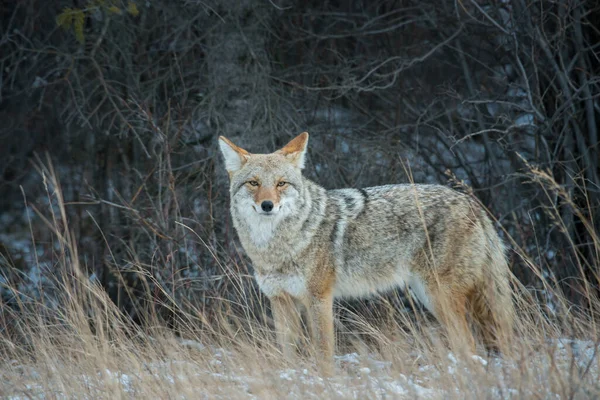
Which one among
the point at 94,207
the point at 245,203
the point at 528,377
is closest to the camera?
the point at 528,377

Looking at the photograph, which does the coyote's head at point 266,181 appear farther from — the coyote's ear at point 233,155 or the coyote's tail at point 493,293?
the coyote's tail at point 493,293

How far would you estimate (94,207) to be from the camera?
9.84 meters

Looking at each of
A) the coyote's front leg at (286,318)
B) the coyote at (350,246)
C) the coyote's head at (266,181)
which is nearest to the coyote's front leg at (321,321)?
the coyote at (350,246)

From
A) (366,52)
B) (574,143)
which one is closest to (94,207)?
(366,52)

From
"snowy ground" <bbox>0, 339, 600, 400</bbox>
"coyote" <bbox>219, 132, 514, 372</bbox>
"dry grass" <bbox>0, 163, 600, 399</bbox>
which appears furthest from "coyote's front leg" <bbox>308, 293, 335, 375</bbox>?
"snowy ground" <bbox>0, 339, 600, 400</bbox>

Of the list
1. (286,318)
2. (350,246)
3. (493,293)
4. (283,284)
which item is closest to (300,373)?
(286,318)

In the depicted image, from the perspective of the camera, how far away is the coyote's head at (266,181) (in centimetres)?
472

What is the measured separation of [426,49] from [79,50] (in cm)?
391

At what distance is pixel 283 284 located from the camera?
4.88 metres

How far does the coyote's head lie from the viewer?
472 centimetres

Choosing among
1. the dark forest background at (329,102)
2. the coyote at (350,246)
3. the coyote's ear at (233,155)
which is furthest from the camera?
the dark forest background at (329,102)

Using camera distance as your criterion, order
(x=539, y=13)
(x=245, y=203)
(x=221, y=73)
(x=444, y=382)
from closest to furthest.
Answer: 1. (x=444, y=382)
2. (x=245, y=203)
3. (x=539, y=13)
4. (x=221, y=73)

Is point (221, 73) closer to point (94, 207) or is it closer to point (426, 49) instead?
point (426, 49)

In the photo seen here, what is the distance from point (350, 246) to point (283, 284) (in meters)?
0.60
